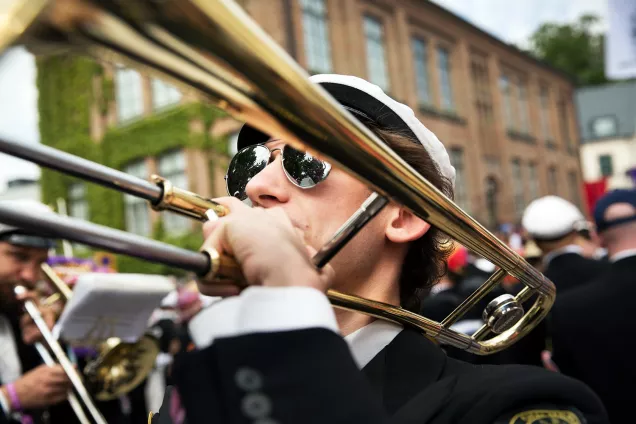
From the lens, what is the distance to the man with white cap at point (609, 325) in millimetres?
2881

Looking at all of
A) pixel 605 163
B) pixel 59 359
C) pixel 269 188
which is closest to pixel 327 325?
pixel 269 188

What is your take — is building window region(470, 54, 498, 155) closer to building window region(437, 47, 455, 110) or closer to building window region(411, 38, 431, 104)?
building window region(437, 47, 455, 110)

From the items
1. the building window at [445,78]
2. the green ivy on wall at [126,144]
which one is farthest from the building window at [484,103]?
the green ivy on wall at [126,144]

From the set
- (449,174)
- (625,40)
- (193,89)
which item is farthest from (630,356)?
(625,40)

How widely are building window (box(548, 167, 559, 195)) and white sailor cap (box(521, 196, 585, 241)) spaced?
29878 millimetres

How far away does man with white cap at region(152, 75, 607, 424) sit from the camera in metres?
0.84

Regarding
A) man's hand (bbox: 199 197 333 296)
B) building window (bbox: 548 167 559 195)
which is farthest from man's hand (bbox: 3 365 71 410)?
building window (bbox: 548 167 559 195)

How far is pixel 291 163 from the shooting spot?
139cm

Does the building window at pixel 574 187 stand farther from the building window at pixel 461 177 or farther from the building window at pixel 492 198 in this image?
the building window at pixel 461 177

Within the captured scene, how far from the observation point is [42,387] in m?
3.11

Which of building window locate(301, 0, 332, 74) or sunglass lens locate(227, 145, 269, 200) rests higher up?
building window locate(301, 0, 332, 74)

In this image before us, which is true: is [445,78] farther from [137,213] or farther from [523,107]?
[137,213]

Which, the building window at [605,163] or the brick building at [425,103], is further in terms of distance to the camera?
the building window at [605,163]

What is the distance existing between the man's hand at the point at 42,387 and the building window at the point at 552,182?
105ft
